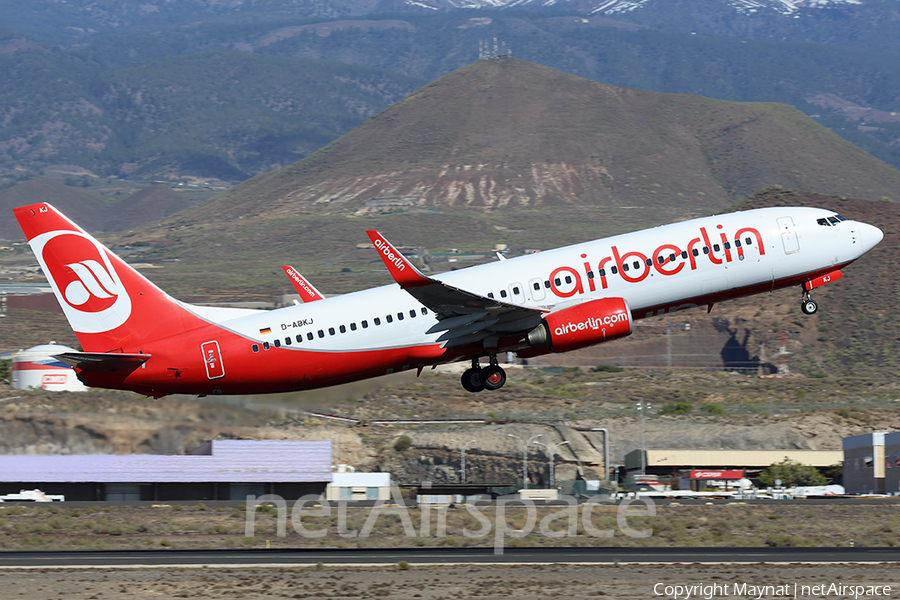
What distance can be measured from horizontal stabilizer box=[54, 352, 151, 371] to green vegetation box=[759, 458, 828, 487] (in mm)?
59519

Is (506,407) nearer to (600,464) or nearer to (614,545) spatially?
(600,464)

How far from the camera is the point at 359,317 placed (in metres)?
46.2

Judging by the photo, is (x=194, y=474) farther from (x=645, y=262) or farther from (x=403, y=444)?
(x=645, y=262)

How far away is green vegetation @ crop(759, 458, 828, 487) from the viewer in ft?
292

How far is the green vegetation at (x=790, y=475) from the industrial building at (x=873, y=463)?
112 inches

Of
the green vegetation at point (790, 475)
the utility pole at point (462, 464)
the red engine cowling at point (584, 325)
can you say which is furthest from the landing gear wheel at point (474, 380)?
the green vegetation at point (790, 475)

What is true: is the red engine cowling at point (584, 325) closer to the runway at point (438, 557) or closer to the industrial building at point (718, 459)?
the runway at point (438, 557)

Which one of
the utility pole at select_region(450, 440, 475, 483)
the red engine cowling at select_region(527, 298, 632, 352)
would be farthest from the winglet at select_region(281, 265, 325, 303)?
the utility pole at select_region(450, 440, 475, 483)

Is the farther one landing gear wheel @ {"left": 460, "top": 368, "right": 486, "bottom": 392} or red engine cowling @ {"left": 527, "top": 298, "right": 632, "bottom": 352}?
landing gear wheel @ {"left": 460, "top": 368, "right": 486, "bottom": 392}

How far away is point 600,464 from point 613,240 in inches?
2085

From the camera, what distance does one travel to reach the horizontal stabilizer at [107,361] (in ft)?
144

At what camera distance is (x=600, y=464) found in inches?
3846

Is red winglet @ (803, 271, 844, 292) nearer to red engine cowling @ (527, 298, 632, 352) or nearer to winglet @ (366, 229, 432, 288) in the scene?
red engine cowling @ (527, 298, 632, 352)

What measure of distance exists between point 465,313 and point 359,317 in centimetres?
458
